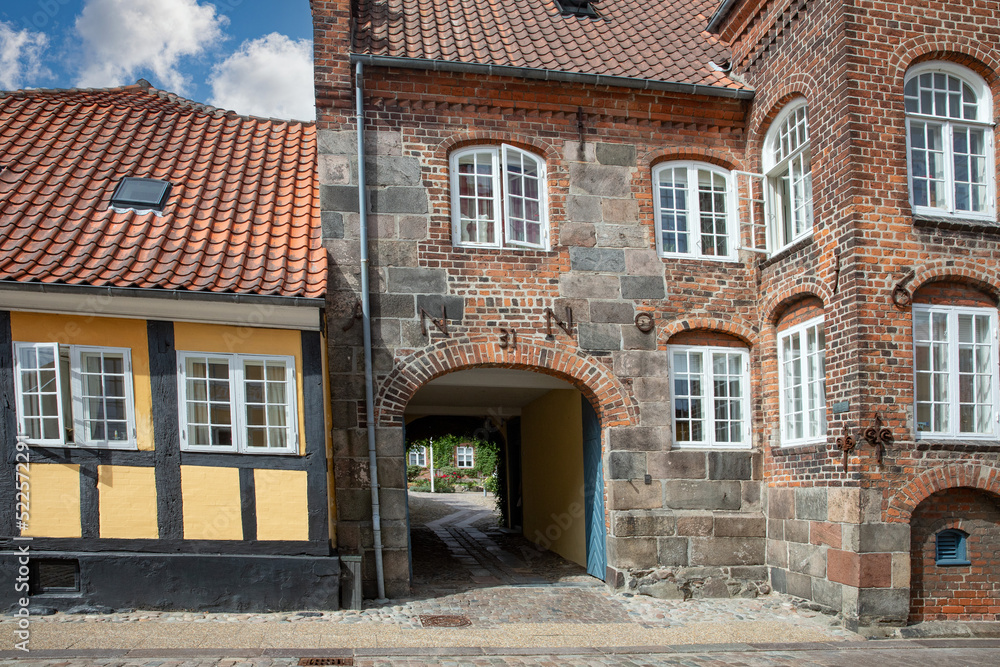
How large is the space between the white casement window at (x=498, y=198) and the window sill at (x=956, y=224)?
412 cm

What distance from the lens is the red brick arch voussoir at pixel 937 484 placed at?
28.1 feet

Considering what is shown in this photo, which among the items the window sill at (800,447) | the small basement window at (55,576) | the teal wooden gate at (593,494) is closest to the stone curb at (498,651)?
the small basement window at (55,576)

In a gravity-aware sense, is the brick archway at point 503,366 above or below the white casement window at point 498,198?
below

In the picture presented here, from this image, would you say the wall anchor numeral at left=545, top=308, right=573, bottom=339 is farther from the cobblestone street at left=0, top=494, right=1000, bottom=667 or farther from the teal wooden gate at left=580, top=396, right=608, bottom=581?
the cobblestone street at left=0, top=494, right=1000, bottom=667

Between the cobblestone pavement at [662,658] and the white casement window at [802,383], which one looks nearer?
the cobblestone pavement at [662,658]

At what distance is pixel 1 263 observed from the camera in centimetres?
808

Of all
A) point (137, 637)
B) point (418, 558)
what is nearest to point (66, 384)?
point (137, 637)

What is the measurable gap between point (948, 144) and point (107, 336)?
29.6ft

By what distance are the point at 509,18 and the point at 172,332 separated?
248 inches

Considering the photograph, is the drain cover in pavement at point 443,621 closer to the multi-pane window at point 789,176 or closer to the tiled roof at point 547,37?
the multi-pane window at point 789,176

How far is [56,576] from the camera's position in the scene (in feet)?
26.5

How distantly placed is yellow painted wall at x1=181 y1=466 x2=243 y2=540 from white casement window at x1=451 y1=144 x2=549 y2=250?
3767 millimetres

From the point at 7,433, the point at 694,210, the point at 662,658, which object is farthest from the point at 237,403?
the point at 694,210

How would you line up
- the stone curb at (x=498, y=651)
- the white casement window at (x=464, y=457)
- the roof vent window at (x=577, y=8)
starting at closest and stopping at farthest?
1. the stone curb at (x=498, y=651)
2. the roof vent window at (x=577, y=8)
3. the white casement window at (x=464, y=457)
